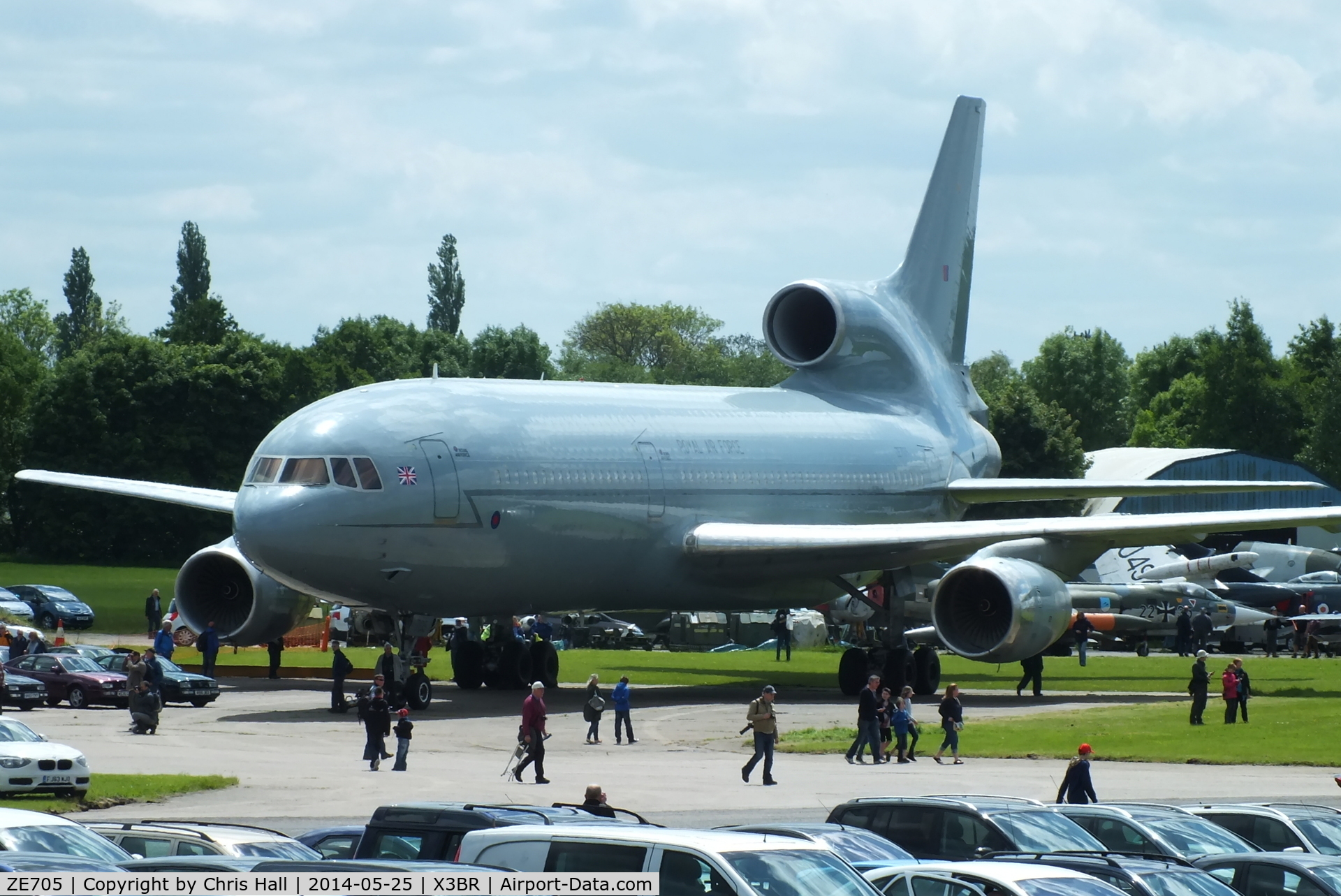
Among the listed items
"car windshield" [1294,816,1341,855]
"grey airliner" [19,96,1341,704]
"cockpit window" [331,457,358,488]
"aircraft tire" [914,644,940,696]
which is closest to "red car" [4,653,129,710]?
"grey airliner" [19,96,1341,704]

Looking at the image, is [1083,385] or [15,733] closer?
[15,733]

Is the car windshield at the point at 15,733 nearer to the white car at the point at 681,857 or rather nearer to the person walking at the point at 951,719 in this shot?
the person walking at the point at 951,719

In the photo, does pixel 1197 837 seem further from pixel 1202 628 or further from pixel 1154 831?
pixel 1202 628

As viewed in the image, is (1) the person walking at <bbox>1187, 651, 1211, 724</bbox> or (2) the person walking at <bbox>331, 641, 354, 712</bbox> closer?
(1) the person walking at <bbox>1187, 651, 1211, 724</bbox>

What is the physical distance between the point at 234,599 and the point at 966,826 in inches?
1044

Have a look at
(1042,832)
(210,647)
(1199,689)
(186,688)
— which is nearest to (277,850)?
(1042,832)

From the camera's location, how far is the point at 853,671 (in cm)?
4000

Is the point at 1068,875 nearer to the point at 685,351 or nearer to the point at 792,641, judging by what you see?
the point at 792,641

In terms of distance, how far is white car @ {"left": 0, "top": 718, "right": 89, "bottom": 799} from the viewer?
914 inches

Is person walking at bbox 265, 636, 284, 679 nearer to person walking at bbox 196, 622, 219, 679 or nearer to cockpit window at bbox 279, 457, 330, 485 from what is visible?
person walking at bbox 196, 622, 219, 679

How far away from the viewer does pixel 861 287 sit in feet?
157

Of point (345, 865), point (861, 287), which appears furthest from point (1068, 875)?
point (861, 287)

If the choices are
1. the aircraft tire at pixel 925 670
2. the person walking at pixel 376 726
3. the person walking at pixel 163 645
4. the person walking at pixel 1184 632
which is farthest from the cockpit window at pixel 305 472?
the person walking at pixel 1184 632

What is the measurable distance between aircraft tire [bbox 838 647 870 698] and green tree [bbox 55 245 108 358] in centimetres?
12392
